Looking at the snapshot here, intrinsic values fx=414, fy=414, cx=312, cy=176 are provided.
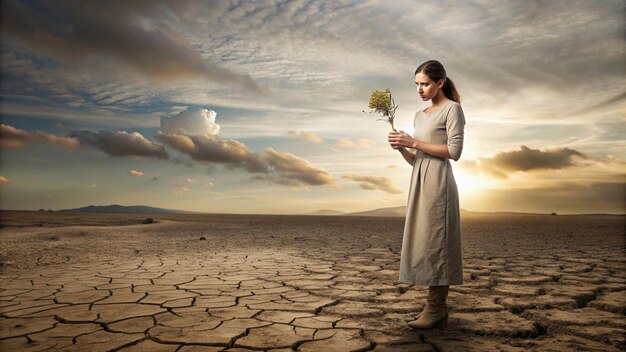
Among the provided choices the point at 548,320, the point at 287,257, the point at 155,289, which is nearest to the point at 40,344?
the point at 155,289

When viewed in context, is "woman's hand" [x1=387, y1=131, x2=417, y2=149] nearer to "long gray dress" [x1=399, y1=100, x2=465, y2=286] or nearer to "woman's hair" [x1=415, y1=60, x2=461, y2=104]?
"long gray dress" [x1=399, y1=100, x2=465, y2=286]

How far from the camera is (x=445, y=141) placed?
213 cm

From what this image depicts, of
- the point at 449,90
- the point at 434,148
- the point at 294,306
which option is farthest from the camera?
the point at 294,306

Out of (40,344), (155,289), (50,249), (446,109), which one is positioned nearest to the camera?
(40,344)

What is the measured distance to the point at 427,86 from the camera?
2156mm

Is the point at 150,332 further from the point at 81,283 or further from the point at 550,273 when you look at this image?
the point at 550,273

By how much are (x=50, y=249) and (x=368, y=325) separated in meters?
5.61

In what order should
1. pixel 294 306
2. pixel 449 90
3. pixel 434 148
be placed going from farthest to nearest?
pixel 294 306, pixel 449 90, pixel 434 148

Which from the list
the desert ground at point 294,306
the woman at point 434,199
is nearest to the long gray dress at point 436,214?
the woman at point 434,199

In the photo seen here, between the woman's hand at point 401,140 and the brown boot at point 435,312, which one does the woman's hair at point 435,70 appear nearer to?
the woman's hand at point 401,140

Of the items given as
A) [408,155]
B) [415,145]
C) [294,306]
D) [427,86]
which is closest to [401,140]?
[415,145]

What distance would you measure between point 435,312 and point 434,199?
0.58 meters

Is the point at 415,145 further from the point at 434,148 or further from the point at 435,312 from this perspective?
the point at 435,312

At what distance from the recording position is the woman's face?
2.15 m
